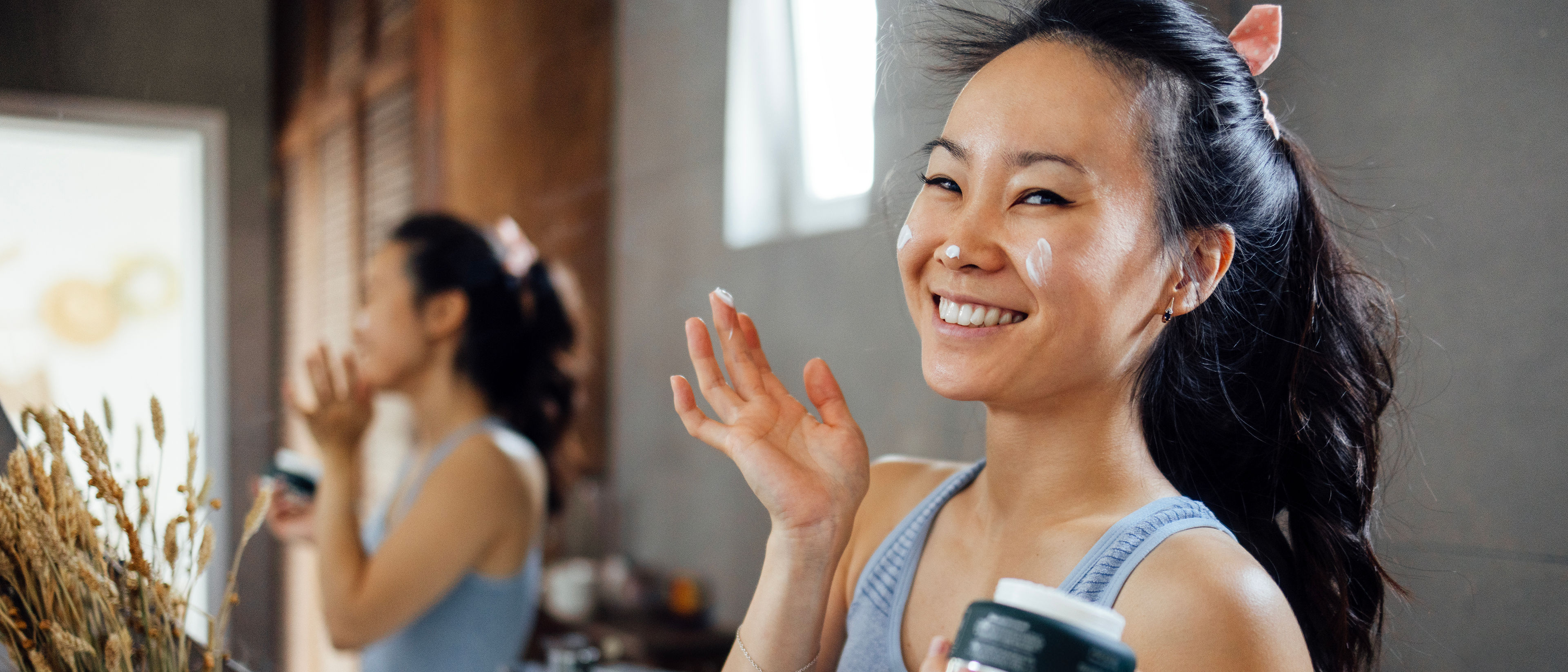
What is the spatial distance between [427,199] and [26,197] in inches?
22.7

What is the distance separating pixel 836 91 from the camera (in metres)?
1.06

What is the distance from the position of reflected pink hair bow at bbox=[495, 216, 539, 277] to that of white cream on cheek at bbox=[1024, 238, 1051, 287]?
2.90 feet

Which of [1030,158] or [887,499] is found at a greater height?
[1030,158]

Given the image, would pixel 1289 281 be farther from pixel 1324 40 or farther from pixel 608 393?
pixel 608 393

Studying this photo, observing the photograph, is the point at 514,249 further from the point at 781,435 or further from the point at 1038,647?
the point at 1038,647

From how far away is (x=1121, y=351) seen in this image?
0.69 m

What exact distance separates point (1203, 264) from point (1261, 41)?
170 mm

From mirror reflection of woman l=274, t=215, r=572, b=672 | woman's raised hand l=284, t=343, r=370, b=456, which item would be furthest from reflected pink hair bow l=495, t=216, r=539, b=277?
woman's raised hand l=284, t=343, r=370, b=456

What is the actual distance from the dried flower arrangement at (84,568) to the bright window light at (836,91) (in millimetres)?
630

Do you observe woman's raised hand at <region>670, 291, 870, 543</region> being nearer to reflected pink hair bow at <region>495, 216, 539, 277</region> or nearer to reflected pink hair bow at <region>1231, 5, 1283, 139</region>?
reflected pink hair bow at <region>1231, 5, 1283, 139</region>

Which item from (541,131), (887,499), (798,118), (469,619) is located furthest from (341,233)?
(887,499)

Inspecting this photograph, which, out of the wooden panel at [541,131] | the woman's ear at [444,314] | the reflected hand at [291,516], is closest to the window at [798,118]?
the wooden panel at [541,131]

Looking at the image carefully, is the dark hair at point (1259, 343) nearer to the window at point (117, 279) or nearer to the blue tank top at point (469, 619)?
the blue tank top at point (469, 619)

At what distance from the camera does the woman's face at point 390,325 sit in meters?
1.43
